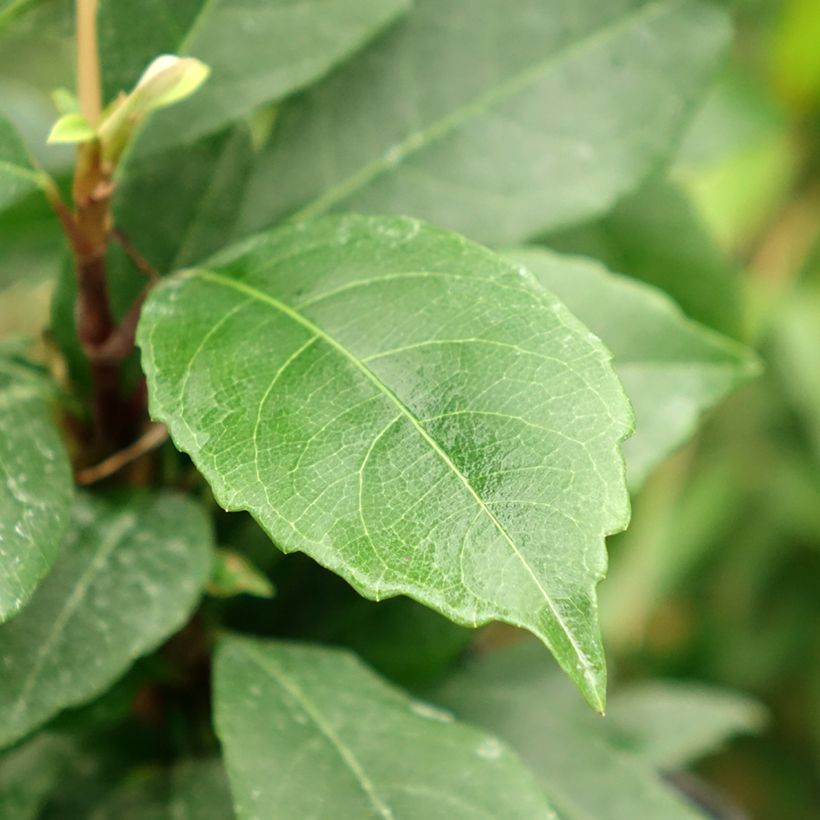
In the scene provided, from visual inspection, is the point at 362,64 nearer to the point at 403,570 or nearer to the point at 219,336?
the point at 219,336

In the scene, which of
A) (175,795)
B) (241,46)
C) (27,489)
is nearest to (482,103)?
(241,46)

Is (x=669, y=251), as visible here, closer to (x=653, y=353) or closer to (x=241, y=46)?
(x=653, y=353)

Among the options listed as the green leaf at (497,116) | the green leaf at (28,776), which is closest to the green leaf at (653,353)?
the green leaf at (497,116)

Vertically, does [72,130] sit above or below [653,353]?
above

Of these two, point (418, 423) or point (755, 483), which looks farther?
point (755, 483)

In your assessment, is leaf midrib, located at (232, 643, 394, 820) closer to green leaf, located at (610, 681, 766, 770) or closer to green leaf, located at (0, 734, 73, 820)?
green leaf, located at (0, 734, 73, 820)

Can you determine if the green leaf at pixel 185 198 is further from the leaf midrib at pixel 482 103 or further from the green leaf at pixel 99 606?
the green leaf at pixel 99 606

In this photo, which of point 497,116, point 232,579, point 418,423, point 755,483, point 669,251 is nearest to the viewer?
point 418,423
